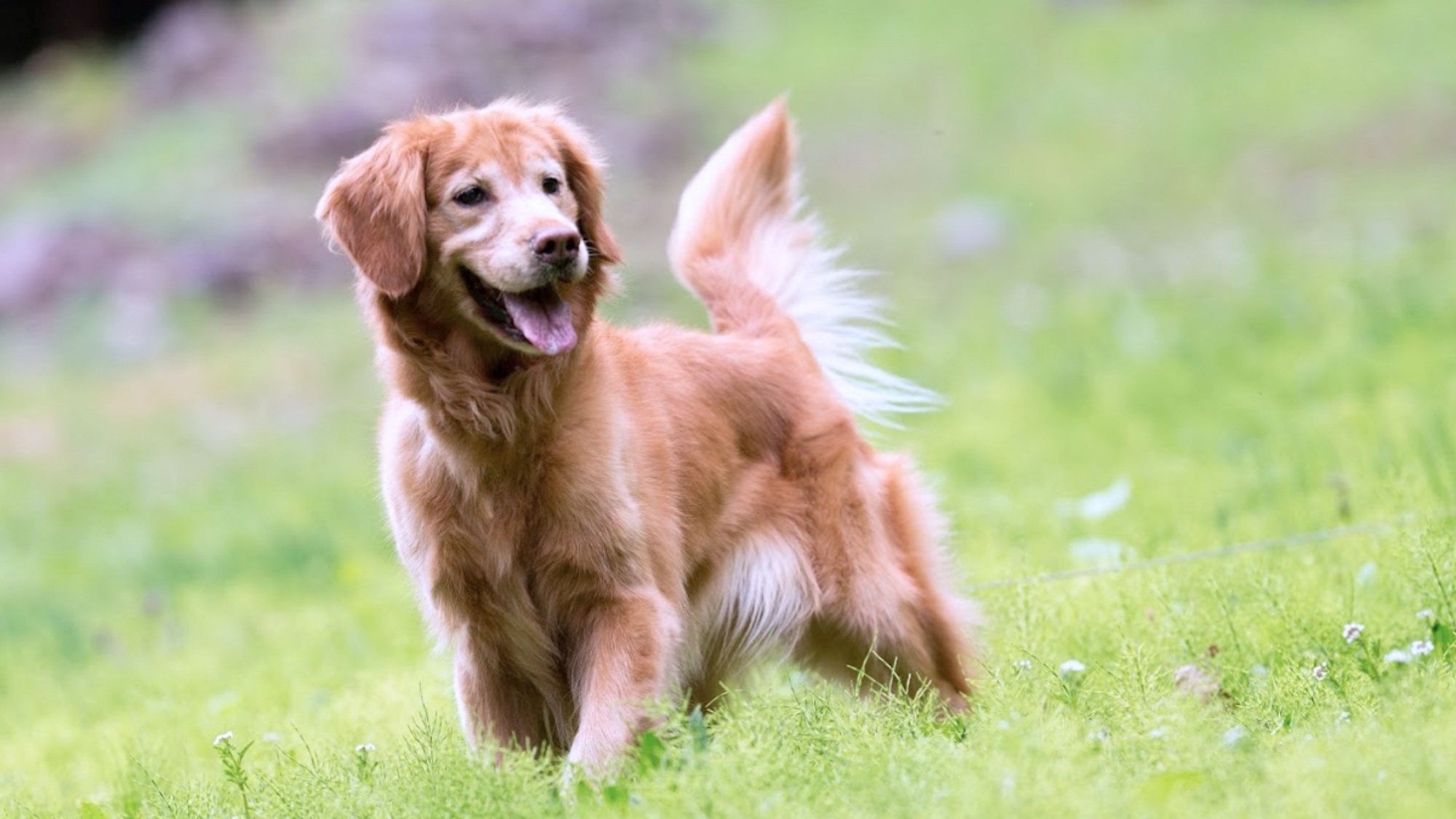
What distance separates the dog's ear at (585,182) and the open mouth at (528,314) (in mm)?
256

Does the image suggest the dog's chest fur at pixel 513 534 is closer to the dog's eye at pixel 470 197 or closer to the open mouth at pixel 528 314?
the open mouth at pixel 528 314

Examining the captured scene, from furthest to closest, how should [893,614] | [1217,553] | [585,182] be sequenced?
[1217,553] → [893,614] → [585,182]

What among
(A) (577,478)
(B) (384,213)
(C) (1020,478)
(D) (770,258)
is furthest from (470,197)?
(C) (1020,478)

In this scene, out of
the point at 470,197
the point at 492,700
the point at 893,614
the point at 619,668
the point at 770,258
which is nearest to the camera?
the point at 619,668

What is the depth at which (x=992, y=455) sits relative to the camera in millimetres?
7113

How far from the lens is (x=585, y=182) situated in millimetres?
4137

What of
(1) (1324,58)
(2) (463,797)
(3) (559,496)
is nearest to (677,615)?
(3) (559,496)

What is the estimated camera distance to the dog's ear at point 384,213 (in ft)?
12.3

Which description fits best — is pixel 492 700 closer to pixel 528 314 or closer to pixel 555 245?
pixel 528 314

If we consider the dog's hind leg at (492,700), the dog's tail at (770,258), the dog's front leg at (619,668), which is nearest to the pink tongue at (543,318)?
the dog's front leg at (619,668)

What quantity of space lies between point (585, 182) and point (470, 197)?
15.4 inches

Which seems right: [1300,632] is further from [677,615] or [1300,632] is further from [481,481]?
[481,481]

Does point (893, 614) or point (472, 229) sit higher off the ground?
point (472, 229)

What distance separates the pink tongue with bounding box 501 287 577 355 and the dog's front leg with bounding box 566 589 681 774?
0.57 m
